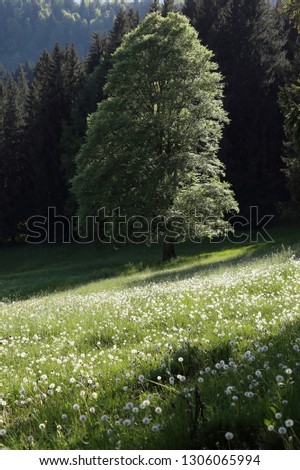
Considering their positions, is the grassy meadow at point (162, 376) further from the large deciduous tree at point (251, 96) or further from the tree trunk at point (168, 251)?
the large deciduous tree at point (251, 96)

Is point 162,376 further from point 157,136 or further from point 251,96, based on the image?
point 251,96

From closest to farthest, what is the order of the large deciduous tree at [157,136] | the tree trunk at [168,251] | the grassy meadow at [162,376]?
the grassy meadow at [162,376] → the large deciduous tree at [157,136] → the tree trunk at [168,251]

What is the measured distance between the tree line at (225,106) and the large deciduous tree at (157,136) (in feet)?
40.3

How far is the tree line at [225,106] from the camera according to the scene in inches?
1901

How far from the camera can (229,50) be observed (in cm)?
5250

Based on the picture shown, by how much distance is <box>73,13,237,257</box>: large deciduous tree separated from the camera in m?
28.7

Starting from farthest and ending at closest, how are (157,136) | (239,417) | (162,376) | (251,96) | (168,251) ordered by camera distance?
(251,96), (168,251), (157,136), (162,376), (239,417)

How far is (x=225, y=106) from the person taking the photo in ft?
163

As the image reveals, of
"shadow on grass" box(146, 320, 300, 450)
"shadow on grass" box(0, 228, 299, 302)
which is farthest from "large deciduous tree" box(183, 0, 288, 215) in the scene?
"shadow on grass" box(146, 320, 300, 450)

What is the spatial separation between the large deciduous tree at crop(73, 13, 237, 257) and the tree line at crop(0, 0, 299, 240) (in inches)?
484

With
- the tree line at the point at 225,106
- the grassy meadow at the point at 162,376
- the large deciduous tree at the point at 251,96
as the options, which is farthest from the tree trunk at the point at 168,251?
the grassy meadow at the point at 162,376

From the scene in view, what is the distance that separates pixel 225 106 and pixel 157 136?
22358mm

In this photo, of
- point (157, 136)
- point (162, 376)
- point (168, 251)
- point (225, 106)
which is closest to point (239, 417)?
point (162, 376)

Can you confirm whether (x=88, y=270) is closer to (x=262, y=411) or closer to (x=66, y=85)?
(x=262, y=411)
